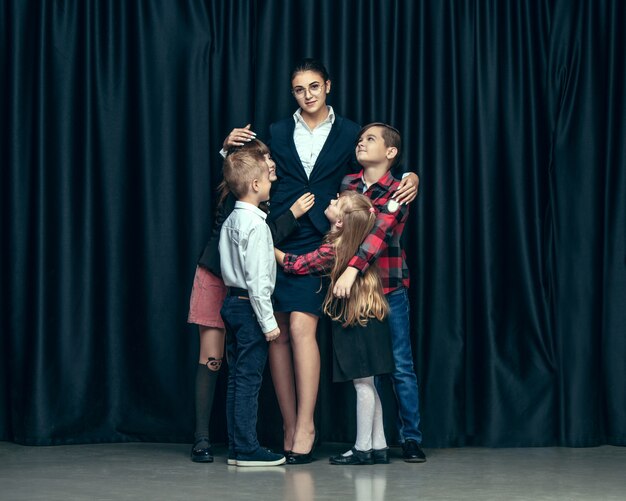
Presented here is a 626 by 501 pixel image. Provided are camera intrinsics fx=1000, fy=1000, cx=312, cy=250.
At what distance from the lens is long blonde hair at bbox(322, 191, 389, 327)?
3.62 m

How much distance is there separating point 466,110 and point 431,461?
1460 millimetres

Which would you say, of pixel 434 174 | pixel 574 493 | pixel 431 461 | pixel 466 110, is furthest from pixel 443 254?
pixel 574 493

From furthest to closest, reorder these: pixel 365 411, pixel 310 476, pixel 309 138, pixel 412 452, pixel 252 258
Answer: pixel 309 138
pixel 412 452
pixel 365 411
pixel 252 258
pixel 310 476

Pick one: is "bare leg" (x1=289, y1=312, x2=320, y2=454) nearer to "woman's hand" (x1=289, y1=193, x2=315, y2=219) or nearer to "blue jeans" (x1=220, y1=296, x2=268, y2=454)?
"blue jeans" (x1=220, y1=296, x2=268, y2=454)

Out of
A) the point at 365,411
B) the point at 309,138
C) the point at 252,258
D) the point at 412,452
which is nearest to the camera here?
the point at 252,258

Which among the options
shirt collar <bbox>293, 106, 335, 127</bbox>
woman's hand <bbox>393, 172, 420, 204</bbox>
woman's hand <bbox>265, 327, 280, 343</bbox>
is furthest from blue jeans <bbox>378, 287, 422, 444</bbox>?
shirt collar <bbox>293, 106, 335, 127</bbox>

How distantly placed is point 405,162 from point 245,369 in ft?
3.85

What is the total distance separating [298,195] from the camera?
12.5ft

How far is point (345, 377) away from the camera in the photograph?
11.8 feet

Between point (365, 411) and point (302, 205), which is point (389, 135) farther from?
point (365, 411)

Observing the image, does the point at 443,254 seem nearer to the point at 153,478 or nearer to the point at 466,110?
the point at 466,110

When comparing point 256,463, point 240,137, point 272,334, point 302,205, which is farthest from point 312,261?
point 256,463

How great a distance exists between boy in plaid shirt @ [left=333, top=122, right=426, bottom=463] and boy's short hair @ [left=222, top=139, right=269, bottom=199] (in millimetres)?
362

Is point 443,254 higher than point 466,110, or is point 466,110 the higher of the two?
point 466,110
